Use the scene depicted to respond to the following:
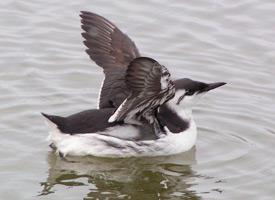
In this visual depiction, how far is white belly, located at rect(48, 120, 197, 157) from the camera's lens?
31.0 ft

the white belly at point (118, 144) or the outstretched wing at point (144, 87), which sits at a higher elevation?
the outstretched wing at point (144, 87)

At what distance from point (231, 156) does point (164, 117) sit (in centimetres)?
78

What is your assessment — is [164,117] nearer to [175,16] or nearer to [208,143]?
[208,143]

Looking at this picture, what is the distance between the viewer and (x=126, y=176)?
9.48m

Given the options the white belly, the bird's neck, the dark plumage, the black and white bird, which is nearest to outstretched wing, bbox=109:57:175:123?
the black and white bird

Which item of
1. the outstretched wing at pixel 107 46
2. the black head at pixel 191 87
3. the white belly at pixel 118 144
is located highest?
the outstretched wing at pixel 107 46

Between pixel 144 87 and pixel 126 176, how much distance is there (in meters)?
1.13

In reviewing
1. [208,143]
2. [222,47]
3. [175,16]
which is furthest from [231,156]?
[175,16]

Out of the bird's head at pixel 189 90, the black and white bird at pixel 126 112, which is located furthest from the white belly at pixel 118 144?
the bird's head at pixel 189 90

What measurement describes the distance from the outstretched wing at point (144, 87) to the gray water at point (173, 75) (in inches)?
27.8

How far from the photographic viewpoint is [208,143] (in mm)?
10242

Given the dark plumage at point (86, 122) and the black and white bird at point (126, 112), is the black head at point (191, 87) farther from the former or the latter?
the dark plumage at point (86, 122)

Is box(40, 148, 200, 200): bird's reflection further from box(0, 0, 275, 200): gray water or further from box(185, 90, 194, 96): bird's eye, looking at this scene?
box(185, 90, 194, 96): bird's eye

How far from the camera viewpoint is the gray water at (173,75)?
921 centimetres
